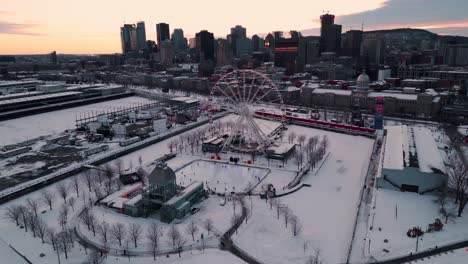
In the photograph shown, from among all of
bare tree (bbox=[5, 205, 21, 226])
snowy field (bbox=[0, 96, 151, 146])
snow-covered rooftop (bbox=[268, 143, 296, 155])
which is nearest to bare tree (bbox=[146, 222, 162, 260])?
bare tree (bbox=[5, 205, 21, 226])

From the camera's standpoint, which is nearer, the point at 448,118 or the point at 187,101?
the point at 448,118

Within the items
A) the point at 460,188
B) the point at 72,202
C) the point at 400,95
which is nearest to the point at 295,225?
the point at 460,188

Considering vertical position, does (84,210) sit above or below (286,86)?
below

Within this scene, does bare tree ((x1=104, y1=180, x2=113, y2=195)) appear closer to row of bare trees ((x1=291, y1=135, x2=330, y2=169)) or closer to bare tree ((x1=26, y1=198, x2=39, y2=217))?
bare tree ((x1=26, y1=198, x2=39, y2=217))

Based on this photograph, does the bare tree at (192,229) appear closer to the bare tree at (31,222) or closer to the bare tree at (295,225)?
the bare tree at (295,225)

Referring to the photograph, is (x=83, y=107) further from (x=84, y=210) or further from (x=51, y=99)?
(x=84, y=210)

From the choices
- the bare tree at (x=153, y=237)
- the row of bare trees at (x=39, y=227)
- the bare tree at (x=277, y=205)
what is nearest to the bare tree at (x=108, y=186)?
the row of bare trees at (x=39, y=227)

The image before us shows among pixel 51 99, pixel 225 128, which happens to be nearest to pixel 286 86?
pixel 225 128

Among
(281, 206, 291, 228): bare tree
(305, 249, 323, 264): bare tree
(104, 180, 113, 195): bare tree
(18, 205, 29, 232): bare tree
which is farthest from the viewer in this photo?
(104, 180, 113, 195): bare tree
